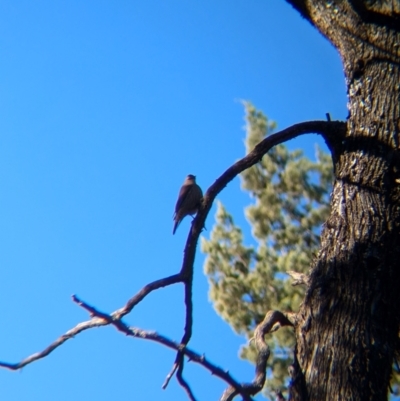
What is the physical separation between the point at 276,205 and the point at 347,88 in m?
5.36

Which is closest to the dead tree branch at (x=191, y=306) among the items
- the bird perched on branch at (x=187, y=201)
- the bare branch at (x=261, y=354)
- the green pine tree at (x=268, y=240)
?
the bare branch at (x=261, y=354)

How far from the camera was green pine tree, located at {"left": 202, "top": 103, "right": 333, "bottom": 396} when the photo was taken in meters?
8.28

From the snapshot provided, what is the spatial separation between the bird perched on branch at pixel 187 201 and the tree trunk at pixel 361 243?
4.91 ft

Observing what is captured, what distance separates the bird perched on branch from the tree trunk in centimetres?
150

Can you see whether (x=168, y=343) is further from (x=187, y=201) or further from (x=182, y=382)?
(x=187, y=201)

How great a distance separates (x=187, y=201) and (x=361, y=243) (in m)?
1.89

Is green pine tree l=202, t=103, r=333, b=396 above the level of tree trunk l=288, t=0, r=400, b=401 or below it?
above

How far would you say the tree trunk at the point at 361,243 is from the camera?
3.30m

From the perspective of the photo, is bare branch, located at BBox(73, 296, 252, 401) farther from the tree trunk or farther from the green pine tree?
the green pine tree

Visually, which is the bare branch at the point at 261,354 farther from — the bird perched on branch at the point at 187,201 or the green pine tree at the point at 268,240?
the green pine tree at the point at 268,240

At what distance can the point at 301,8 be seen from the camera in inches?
184

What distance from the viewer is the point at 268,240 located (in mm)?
9352

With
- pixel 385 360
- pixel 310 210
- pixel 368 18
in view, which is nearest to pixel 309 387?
pixel 385 360

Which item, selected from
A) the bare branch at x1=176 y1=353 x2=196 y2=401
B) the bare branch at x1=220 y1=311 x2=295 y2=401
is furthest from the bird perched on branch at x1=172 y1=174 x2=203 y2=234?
the bare branch at x1=176 y1=353 x2=196 y2=401
